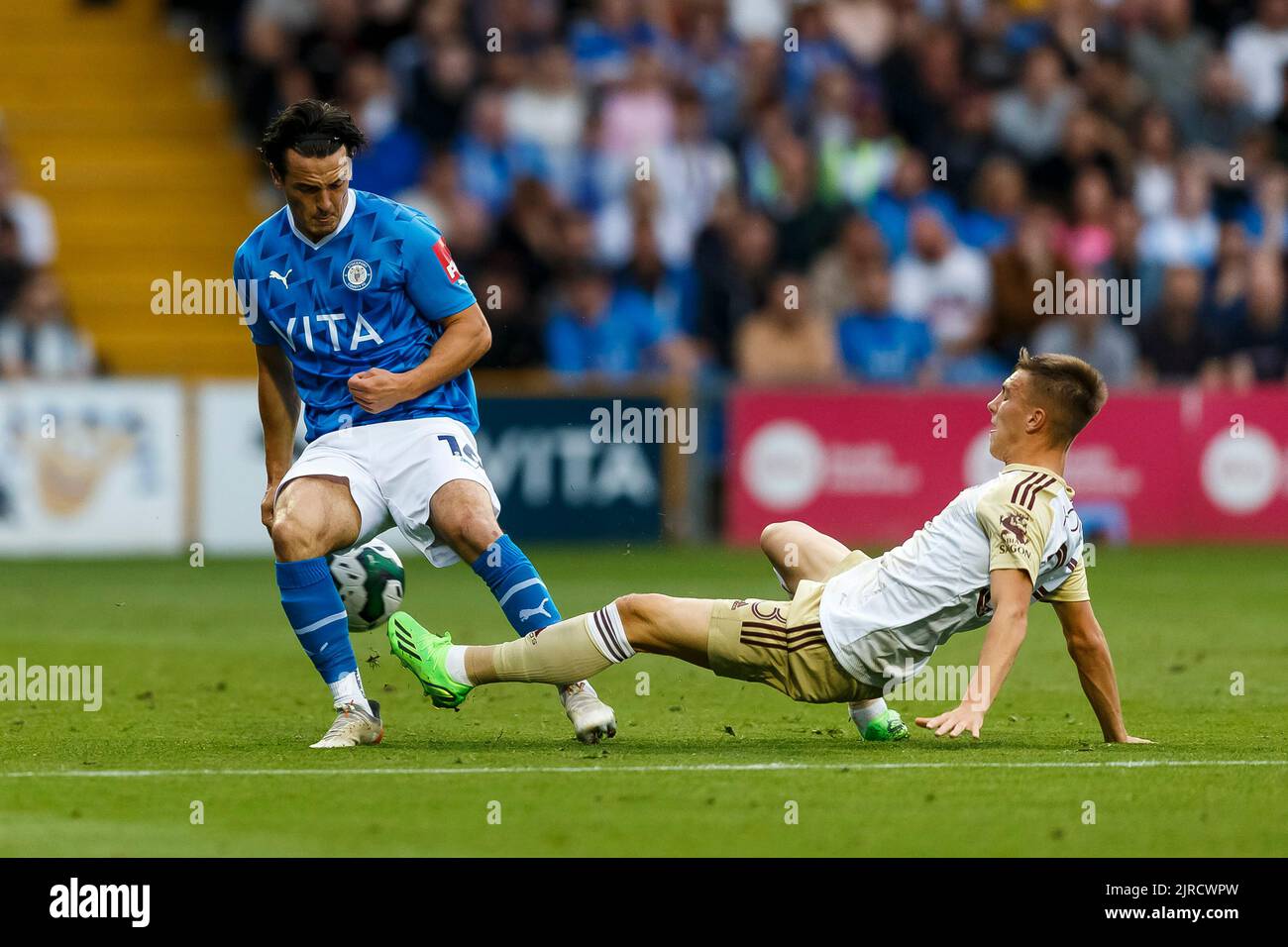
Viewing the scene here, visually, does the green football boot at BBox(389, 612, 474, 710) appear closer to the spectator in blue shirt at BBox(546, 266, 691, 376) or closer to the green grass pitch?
the green grass pitch

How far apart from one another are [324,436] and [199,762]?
134 cm

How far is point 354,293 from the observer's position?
7.73 metres

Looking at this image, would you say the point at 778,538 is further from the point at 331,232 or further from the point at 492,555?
the point at 331,232

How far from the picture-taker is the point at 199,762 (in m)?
7.05

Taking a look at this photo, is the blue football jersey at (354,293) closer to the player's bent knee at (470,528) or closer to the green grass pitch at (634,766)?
the player's bent knee at (470,528)

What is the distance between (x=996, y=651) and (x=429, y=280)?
2411 mm

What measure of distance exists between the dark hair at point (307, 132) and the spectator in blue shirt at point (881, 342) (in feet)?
32.9

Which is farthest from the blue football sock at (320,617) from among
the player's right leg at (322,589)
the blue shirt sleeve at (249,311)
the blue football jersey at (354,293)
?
the blue shirt sleeve at (249,311)

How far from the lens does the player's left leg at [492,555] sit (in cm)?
757

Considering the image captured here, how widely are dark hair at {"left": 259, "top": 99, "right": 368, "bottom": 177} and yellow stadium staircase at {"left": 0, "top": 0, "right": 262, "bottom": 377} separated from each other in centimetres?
1156

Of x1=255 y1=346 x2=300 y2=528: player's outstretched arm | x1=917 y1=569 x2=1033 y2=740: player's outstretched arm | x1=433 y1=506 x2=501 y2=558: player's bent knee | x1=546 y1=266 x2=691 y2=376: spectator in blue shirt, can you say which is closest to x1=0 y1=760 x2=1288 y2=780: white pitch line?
x1=917 y1=569 x2=1033 y2=740: player's outstretched arm

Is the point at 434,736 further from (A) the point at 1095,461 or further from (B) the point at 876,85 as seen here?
(B) the point at 876,85

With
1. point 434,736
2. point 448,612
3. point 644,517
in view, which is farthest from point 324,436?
point 644,517

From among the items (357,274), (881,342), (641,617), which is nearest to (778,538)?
(641,617)
